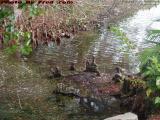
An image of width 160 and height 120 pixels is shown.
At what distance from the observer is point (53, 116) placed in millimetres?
10875

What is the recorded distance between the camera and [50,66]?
1616cm

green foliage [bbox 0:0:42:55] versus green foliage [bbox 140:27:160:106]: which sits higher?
green foliage [bbox 0:0:42:55]

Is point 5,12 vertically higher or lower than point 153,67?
higher

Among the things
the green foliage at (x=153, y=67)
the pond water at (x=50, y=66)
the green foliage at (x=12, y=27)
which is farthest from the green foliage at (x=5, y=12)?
the pond water at (x=50, y=66)

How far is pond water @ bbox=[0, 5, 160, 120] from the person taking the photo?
11.2 meters

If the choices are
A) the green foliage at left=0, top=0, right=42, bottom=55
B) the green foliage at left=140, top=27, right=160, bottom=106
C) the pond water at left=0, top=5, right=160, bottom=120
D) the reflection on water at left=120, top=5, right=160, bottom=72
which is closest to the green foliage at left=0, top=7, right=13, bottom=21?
the green foliage at left=0, top=0, right=42, bottom=55

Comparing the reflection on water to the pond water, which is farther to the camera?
the reflection on water

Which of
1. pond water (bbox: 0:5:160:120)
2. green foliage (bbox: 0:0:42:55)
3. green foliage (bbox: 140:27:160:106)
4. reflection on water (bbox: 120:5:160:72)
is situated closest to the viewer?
green foliage (bbox: 0:0:42:55)

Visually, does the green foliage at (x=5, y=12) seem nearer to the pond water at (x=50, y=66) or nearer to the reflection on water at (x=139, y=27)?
the pond water at (x=50, y=66)

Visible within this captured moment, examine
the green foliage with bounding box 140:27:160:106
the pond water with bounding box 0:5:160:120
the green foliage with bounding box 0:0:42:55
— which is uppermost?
the green foliage with bounding box 0:0:42:55

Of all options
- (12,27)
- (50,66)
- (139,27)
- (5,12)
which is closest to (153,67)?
(12,27)

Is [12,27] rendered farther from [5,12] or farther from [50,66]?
[50,66]

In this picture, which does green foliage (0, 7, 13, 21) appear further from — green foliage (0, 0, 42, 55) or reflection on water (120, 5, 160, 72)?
reflection on water (120, 5, 160, 72)

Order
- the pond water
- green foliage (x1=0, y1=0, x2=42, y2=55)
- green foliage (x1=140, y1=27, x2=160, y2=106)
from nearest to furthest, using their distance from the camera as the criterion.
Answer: green foliage (x1=0, y1=0, x2=42, y2=55)
green foliage (x1=140, y1=27, x2=160, y2=106)
the pond water
